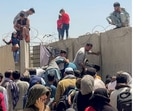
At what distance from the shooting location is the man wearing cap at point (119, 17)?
32.4 ft

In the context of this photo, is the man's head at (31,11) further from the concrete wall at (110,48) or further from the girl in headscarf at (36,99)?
the girl in headscarf at (36,99)

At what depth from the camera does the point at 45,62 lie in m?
12.7

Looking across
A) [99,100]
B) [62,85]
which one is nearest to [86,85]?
[99,100]

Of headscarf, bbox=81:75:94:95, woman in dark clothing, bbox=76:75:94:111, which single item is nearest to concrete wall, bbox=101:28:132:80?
woman in dark clothing, bbox=76:75:94:111

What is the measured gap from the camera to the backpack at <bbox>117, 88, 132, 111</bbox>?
4.07 meters

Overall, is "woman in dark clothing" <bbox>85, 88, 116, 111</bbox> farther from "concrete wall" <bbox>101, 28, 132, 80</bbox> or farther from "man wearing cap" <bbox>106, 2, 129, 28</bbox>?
"man wearing cap" <bbox>106, 2, 129, 28</bbox>

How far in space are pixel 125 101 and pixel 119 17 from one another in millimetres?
6014

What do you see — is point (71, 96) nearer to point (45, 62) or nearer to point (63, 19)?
point (45, 62)

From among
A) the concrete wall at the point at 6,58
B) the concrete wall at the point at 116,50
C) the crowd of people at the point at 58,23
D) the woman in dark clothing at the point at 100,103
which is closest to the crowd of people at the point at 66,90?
the woman in dark clothing at the point at 100,103

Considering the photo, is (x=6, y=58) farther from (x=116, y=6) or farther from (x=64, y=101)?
(x=64, y=101)

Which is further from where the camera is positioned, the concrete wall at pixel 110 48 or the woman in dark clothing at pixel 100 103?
the concrete wall at pixel 110 48

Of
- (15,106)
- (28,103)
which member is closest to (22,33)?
(15,106)

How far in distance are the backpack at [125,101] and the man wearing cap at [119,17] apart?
575 cm
